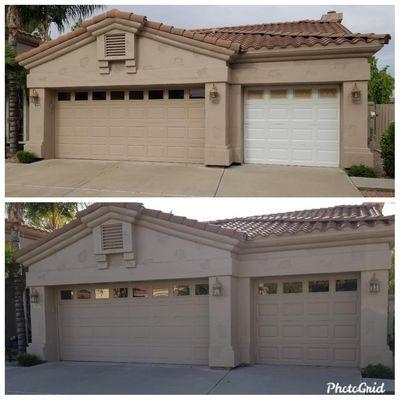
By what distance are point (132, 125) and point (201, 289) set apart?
569 centimetres

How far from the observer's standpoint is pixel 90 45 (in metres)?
14.2

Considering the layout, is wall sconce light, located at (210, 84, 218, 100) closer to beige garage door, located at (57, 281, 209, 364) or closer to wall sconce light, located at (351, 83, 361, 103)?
wall sconce light, located at (351, 83, 361, 103)

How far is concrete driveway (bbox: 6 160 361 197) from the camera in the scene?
11.2 m

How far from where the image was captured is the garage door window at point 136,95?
47.6 feet

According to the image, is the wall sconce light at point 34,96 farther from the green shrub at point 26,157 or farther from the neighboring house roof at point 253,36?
the green shrub at point 26,157

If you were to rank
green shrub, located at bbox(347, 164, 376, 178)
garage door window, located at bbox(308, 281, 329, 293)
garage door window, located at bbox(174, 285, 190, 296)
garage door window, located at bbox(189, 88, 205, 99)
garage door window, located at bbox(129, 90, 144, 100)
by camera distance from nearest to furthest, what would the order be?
1. garage door window, located at bbox(308, 281, 329, 293)
2. garage door window, located at bbox(174, 285, 190, 296)
3. green shrub, located at bbox(347, 164, 376, 178)
4. garage door window, located at bbox(189, 88, 205, 99)
5. garage door window, located at bbox(129, 90, 144, 100)

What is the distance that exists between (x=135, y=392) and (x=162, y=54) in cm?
889

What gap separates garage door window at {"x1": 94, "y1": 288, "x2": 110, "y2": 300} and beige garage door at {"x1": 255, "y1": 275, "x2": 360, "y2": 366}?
3.83m

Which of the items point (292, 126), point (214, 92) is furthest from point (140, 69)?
point (292, 126)

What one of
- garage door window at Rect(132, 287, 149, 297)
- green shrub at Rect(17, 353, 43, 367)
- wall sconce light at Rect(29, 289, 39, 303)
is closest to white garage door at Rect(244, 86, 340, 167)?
garage door window at Rect(132, 287, 149, 297)

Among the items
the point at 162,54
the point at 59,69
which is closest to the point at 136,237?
the point at 162,54

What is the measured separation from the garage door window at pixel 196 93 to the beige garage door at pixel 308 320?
572 centimetres

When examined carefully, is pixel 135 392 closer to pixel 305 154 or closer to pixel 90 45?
pixel 305 154
